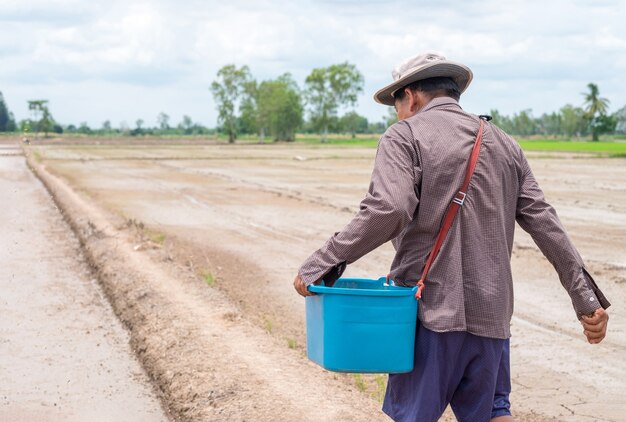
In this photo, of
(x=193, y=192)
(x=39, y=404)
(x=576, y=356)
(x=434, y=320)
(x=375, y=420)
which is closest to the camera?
(x=434, y=320)

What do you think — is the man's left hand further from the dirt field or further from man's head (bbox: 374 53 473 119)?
the dirt field

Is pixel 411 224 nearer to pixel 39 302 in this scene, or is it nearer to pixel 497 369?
pixel 497 369

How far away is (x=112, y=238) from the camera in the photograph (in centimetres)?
1411

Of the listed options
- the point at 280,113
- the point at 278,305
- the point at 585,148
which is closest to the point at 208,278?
the point at 278,305

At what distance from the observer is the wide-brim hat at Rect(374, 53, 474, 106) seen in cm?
361

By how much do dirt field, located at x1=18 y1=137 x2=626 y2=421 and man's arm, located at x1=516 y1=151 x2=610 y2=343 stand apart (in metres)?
2.00

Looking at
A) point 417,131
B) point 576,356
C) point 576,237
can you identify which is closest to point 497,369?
point 417,131

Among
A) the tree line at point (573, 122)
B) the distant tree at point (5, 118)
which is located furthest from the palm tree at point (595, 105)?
the distant tree at point (5, 118)

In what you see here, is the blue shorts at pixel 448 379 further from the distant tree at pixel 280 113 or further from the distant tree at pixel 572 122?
the distant tree at pixel 572 122

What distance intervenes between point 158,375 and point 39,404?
0.95 meters

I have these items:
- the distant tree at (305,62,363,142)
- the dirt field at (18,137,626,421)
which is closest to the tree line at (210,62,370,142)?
the distant tree at (305,62,363,142)

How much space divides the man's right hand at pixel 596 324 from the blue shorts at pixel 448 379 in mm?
327

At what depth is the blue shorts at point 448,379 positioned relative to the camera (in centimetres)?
352

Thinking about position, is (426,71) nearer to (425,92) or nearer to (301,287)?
(425,92)
